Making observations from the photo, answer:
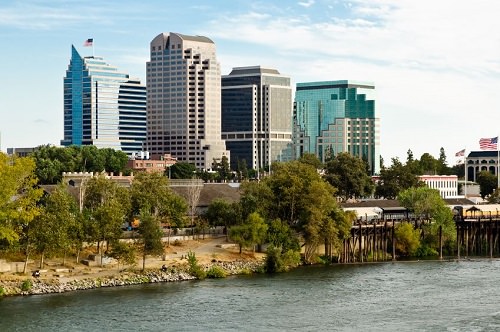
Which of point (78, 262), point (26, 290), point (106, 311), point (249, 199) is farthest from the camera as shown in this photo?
point (249, 199)

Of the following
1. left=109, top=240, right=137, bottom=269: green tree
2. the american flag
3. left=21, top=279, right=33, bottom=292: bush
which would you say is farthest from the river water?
the american flag

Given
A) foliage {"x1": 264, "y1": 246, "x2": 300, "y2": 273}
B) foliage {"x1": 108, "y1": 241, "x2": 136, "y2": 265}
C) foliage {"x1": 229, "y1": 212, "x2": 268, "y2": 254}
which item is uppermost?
foliage {"x1": 229, "y1": 212, "x2": 268, "y2": 254}

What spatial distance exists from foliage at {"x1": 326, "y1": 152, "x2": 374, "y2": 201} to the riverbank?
65636 mm

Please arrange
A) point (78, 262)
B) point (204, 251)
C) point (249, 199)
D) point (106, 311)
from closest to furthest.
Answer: point (106, 311) → point (78, 262) → point (204, 251) → point (249, 199)

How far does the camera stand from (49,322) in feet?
239

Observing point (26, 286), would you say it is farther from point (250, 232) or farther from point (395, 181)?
point (395, 181)

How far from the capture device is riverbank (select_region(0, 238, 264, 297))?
87.3 meters

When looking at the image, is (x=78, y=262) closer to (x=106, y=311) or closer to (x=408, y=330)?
(x=106, y=311)

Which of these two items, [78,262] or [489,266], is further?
[489,266]

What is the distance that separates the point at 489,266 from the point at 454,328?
4230 cm

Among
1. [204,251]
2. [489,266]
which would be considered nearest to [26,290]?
[204,251]

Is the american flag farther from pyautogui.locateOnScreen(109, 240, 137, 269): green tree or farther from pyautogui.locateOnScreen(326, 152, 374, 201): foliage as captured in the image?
pyautogui.locateOnScreen(109, 240, 137, 269): green tree

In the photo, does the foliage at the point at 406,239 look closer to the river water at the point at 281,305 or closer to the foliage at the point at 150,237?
the river water at the point at 281,305

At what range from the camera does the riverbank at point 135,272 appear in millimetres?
87312
